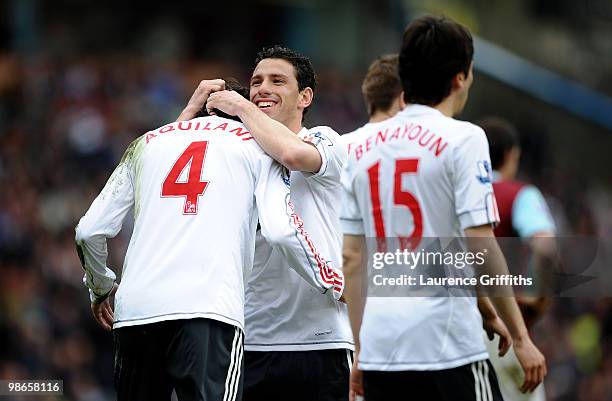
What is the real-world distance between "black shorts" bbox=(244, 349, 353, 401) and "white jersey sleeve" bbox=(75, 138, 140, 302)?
2.85 feet

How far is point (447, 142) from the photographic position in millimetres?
5781

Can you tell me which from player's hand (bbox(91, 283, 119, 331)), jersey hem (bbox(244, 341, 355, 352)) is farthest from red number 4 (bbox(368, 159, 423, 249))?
player's hand (bbox(91, 283, 119, 331))

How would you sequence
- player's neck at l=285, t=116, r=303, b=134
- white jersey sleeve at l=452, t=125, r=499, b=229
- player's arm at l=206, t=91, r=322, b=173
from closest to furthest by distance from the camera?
1. player's arm at l=206, t=91, r=322, b=173
2. white jersey sleeve at l=452, t=125, r=499, b=229
3. player's neck at l=285, t=116, r=303, b=134

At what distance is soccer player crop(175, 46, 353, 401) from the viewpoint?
591 centimetres

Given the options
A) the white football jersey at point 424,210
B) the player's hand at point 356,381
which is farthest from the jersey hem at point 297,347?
the player's hand at point 356,381

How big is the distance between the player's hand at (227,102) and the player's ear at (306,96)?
408mm

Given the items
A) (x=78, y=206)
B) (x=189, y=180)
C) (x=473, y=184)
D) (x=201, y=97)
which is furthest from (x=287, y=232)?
(x=78, y=206)

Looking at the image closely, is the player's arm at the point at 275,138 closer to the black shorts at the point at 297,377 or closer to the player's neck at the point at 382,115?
the black shorts at the point at 297,377

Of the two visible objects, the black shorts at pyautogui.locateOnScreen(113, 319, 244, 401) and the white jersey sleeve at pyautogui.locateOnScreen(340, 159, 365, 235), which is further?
the white jersey sleeve at pyautogui.locateOnScreen(340, 159, 365, 235)

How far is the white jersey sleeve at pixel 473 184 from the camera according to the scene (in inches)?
222

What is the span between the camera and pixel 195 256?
209 inches

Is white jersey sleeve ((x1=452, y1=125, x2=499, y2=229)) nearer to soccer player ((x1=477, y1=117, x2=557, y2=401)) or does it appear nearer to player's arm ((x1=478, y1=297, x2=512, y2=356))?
player's arm ((x1=478, y1=297, x2=512, y2=356))

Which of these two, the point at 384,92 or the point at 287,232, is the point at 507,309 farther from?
the point at 384,92

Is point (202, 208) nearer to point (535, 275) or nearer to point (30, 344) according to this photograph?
point (535, 275)
